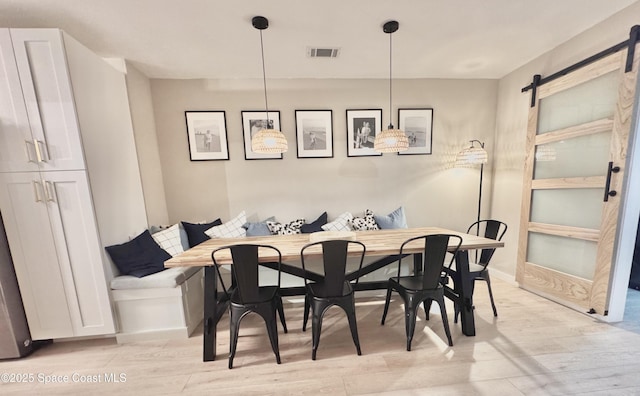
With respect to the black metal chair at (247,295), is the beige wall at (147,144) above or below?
above

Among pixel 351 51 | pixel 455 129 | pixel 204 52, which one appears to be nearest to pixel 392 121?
pixel 455 129

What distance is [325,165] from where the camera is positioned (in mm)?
3012

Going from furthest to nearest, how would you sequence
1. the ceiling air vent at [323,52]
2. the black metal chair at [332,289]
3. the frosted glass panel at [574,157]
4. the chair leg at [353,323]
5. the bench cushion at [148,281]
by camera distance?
the ceiling air vent at [323,52], the frosted glass panel at [574,157], the bench cushion at [148,281], the chair leg at [353,323], the black metal chair at [332,289]

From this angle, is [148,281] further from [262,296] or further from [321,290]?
[321,290]

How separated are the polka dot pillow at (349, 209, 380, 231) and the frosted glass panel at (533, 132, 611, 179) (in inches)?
75.5

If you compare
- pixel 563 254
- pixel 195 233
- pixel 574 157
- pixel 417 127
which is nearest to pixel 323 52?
pixel 417 127

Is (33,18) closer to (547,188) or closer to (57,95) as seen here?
(57,95)

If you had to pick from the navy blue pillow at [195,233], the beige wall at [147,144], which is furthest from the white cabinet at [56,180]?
the navy blue pillow at [195,233]

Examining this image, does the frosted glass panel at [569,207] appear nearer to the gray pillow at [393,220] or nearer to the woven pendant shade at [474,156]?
the woven pendant shade at [474,156]

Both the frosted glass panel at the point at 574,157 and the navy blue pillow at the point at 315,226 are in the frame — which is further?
the navy blue pillow at the point at 315,226

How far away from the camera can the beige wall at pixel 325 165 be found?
2.80 metres

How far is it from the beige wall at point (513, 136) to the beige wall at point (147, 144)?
450 cm

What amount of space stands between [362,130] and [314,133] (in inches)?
26.3

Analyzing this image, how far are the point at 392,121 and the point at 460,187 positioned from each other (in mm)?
1383
